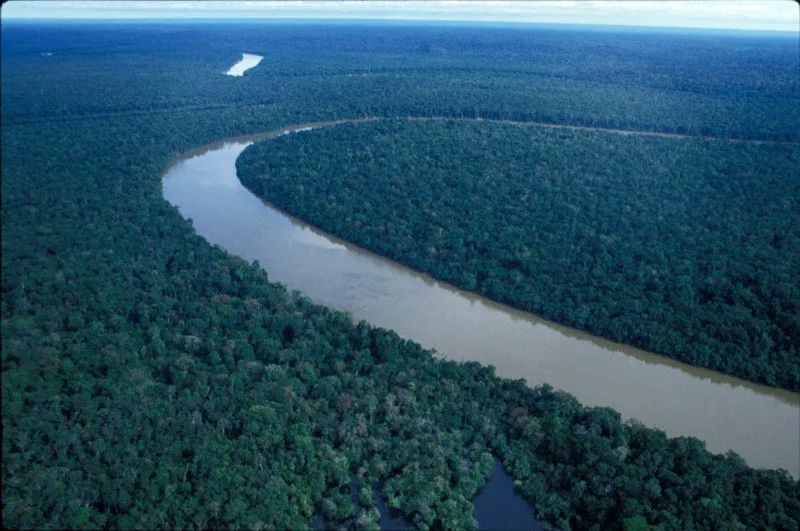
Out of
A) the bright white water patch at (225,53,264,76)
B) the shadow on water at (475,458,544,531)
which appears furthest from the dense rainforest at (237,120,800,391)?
the bright white water patch at (225,53,264,76)

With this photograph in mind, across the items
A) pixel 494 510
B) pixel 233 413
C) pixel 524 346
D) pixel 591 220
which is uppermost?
pixel 591 220

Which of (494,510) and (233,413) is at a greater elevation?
(233,413)

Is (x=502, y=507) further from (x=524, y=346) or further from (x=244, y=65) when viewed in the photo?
(x=244, y=65)

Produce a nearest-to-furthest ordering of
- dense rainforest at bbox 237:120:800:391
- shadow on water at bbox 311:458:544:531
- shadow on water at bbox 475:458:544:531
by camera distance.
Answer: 1. shadow on water at bbox 311:458:544:531
2. shadow on water at bbox 475:458:544:531
3. dense rainforest at bbox 237:120:800:391

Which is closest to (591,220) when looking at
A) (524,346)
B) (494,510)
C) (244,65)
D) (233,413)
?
(524,346)

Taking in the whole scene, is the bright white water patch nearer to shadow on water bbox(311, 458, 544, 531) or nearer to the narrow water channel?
the narrow water channel

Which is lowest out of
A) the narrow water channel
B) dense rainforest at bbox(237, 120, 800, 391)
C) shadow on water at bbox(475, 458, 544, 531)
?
shadow on water at bbox(475, 458, 544, 531)

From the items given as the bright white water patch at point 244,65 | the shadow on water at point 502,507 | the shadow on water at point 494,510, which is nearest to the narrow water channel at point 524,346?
the shadow on water at point 502,507
